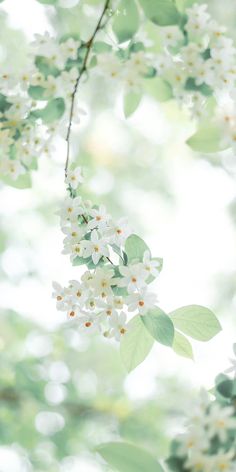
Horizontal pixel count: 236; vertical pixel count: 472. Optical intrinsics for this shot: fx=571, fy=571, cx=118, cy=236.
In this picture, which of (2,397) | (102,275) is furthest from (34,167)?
(2,397)

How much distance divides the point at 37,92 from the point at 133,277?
49cm

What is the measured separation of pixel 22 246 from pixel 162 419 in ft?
4.85

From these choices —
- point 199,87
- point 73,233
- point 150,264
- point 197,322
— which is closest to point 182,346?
point 197,322

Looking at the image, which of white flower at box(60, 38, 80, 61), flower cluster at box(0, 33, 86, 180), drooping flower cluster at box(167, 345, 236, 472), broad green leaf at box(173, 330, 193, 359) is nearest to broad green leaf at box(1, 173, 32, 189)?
flower cluster at box(0, 33, 86, 180)

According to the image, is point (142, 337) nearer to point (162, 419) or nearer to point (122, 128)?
point (162, 419)

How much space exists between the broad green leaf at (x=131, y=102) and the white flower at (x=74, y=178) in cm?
23

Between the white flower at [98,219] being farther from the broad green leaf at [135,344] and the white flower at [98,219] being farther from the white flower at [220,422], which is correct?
the white flower at [220,422]

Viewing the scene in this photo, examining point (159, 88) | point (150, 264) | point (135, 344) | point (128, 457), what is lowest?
point (128, 457)

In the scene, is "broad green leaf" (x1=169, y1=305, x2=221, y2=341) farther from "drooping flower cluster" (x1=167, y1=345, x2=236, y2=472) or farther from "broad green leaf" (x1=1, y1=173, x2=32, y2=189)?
"broad green leaf" (x1=1, y1=173, x2=32, y2=189)

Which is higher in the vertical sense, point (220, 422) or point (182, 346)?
point (182, 346)

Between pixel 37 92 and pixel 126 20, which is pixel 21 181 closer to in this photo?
pixel 37 92

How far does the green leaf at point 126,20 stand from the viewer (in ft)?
3.63

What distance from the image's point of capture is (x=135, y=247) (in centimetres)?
93

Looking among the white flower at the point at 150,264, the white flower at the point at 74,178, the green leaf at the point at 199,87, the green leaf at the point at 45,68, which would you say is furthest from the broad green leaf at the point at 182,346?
the green leaf at the point at 45,68
